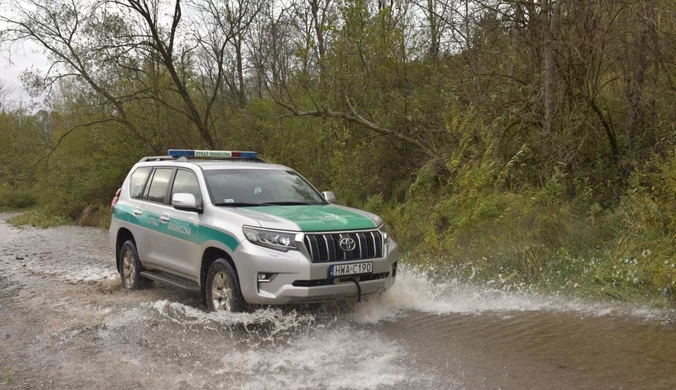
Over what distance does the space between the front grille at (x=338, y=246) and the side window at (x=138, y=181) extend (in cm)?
352

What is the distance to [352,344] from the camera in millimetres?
5535

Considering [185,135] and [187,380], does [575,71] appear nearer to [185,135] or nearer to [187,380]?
[187,380]

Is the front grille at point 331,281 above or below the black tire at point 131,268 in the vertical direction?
above

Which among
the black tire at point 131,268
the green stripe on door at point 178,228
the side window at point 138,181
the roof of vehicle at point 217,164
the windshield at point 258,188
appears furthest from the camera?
the side window at point 138,181

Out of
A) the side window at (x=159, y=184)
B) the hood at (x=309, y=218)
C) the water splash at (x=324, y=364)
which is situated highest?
the side window at (x=159, y=184)

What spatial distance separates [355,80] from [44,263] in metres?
7.75

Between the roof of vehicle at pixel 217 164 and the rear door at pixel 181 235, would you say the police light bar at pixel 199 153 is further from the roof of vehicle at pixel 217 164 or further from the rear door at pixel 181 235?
the rear door at pixel 181 235

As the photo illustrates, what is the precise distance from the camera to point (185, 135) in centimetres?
→ 2192

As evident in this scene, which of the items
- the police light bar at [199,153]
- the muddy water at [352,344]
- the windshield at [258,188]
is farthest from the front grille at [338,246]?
the police light bar at [199,153]

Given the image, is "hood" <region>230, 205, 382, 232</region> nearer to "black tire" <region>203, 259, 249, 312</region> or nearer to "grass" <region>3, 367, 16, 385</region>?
"black tire" <region>203, 259, 249, 312</region>

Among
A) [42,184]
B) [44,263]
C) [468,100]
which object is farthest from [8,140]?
[468,100]

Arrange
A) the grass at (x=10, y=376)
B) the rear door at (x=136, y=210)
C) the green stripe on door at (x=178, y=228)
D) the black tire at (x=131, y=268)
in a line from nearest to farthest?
the grass at (x=10, y=376)
the green stripe on door at (x=178, y=228)
the rear door at (x=136, y=210)
the black tire at (x=131, y=268)

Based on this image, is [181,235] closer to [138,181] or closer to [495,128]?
[138,181]

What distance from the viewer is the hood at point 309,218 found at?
19.3 feet
